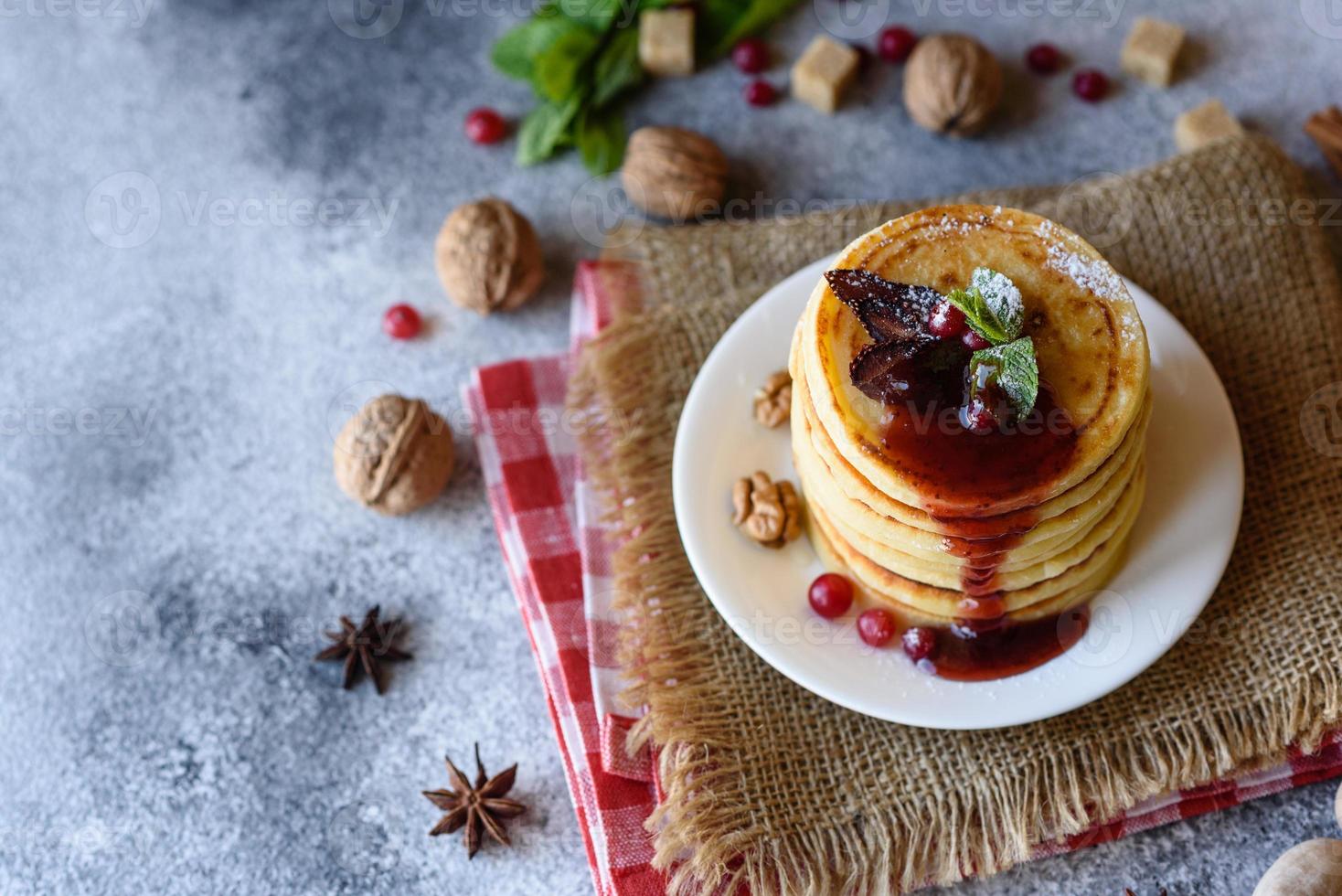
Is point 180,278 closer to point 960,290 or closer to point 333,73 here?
point 333,73

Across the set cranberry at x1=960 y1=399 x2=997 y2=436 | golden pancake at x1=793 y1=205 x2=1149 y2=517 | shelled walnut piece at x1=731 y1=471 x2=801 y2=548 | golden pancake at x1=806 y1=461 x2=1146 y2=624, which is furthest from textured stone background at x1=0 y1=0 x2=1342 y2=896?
cranberry at x1=960 y1=399 x2=997 y2=436

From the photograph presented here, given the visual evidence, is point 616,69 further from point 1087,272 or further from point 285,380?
point 1087,272

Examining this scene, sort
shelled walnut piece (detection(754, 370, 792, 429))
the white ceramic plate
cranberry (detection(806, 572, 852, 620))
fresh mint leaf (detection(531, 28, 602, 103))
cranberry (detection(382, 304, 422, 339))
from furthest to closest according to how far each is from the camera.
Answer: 1. fresh mint leaf (detection(531, 28, 602, 103))
2. cranberry (detection(382, 304, 422, 339))
3. shelled walnut piece (detection(754, 370, 792, 429))
4. cranberry (detection(806, 572, 852, 620))
5. the white ceramic plate

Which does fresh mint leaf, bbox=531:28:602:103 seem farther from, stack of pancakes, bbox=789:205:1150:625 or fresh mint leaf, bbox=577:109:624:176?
stack of pancakes, bbox=789:205:1150:625

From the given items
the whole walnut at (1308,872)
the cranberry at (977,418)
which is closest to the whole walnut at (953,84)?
the cranberry at (977,418)

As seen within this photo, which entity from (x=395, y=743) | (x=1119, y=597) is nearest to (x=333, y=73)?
(x=395, y=743)

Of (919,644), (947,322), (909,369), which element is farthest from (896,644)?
(947,322)
